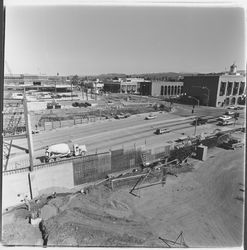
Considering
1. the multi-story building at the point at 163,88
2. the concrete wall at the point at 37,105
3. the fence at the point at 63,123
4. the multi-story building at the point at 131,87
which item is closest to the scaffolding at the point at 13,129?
the fence at the point at 63,123

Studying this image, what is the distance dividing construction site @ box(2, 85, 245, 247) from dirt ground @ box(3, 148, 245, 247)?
0.02 meters

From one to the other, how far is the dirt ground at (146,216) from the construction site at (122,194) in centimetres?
2

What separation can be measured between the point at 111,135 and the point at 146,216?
6.00 metres

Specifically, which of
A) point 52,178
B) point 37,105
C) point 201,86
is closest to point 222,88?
point 201,86

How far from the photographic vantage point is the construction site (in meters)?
4.66

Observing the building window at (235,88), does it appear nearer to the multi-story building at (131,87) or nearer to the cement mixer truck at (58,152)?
the cement mixer truck at (58,152)

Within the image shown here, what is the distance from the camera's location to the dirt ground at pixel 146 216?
4.55 meters

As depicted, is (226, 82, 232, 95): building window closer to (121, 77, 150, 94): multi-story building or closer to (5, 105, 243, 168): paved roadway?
(5, 105, 243, 168): paved roadway

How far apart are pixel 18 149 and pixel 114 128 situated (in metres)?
6.07

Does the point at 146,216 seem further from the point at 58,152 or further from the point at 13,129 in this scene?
the point at 13,129

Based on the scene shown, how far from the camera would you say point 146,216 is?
553 cm
